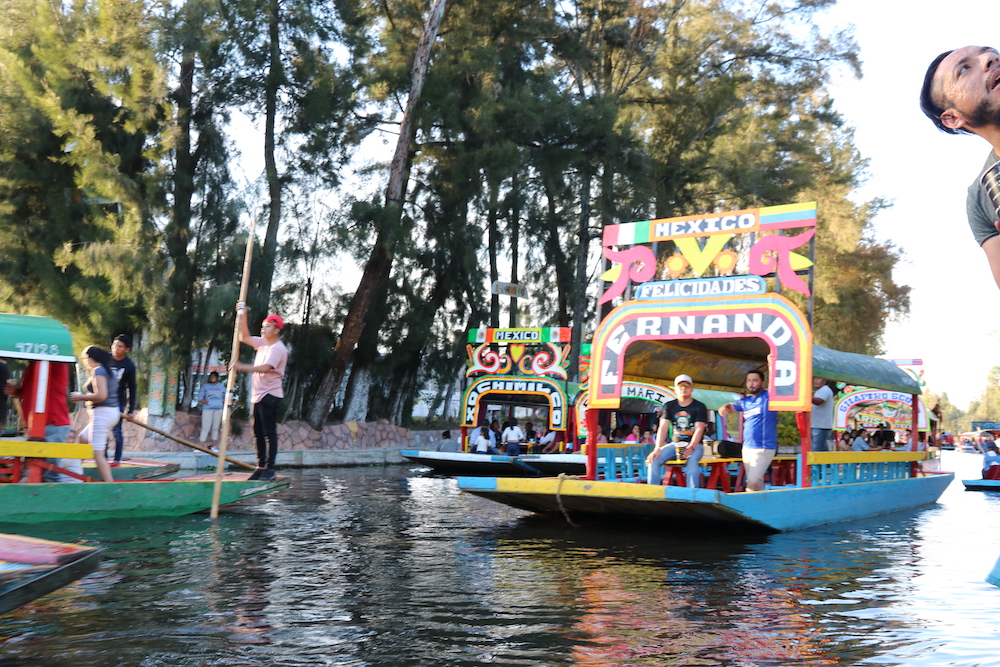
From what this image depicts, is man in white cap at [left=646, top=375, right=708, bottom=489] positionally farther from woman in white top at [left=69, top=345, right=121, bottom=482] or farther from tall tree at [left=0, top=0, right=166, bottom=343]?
tall tree at [left=0, top=0, right=166, bottom=343]

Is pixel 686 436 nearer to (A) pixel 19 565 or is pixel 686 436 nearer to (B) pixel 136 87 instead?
(A) pixel 19 565

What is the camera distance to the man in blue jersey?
36.4 feet

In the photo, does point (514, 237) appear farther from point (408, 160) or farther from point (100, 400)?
point (100, 400)

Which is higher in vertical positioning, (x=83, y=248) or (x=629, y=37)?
(x=629, y=37)

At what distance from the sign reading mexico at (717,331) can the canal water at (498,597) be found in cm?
184

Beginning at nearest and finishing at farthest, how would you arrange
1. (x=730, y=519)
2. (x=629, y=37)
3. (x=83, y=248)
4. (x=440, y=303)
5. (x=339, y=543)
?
(x=339, y=543)
(x=730, y=519)
(x=83, y=248)
(x=440, y=303)
(x=629, y=37)

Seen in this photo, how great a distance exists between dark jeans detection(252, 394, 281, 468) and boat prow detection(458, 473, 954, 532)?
2489 millimetres

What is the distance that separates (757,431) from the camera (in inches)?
440

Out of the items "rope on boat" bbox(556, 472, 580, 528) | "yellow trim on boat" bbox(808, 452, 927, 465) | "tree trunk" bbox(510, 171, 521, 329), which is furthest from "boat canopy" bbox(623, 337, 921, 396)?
"tree trunk" bbox(510, 171, 521, 329)

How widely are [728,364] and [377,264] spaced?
1161 cm

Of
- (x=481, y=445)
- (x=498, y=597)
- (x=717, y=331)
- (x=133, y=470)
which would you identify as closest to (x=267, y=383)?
(x=133, y=470)

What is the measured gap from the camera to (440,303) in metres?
29.3

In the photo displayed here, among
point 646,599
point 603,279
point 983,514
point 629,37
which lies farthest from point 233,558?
point 629,37

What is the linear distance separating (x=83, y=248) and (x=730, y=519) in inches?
612
